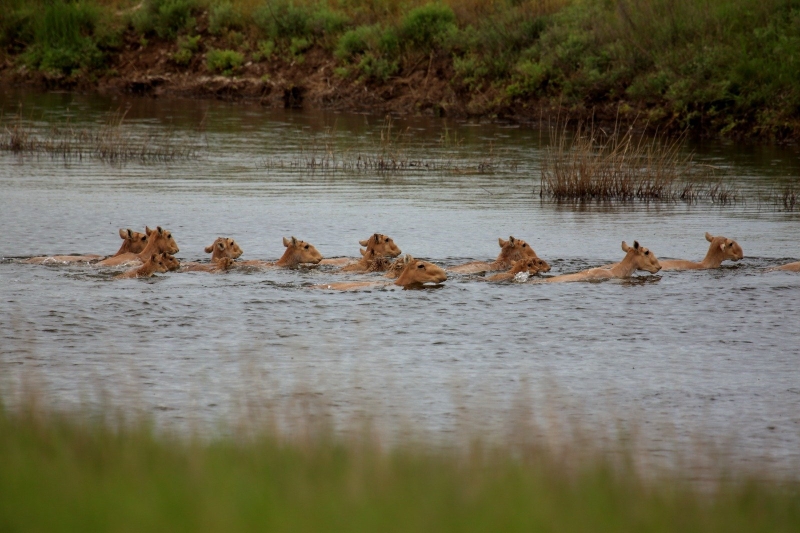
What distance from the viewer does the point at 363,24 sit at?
4906 centimetres

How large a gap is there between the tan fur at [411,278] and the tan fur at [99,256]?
3469 millimetres

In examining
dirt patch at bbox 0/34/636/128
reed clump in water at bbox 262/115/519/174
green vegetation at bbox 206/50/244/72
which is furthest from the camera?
green vegetation at bbox 206/50/244/72

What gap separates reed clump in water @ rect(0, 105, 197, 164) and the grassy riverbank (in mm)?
13013

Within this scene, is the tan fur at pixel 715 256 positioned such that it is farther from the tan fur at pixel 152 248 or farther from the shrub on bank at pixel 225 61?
the shrub on bank at pixel 225 61

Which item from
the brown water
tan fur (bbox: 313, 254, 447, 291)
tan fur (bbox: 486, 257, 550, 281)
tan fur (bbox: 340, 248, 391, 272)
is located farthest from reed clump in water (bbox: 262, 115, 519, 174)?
tan fur (bbox: 313, 254, 447, 291)

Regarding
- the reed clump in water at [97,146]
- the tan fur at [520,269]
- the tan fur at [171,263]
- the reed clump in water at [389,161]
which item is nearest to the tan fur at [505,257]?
the tan fur at [520,269]

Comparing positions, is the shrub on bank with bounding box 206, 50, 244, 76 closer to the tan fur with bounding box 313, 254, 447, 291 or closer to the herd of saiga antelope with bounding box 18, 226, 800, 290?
the herd of saiga antelope with bounding box 18, 226, 800, 290

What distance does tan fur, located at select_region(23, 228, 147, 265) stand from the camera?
55.1ft

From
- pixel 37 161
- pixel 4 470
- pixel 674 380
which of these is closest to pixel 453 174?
pixel 37 161

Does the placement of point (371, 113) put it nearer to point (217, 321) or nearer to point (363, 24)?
point (363, 24)

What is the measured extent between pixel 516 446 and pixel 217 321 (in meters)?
6.15

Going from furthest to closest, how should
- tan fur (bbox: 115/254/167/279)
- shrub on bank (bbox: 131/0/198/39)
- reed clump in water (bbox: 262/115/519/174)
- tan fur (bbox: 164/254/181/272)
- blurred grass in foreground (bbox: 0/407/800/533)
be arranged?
→ shrub on bank (bbox: 131/0/198/39) < reed clump in water (bbox: 262/115/519/174) < tan fur (bbox: 164/254/181/272) < tan fur (bbox: 115/254/167/279) < blurred grass in foreground (bbox: 0/407/800/533)

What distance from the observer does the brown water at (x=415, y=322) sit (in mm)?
10430

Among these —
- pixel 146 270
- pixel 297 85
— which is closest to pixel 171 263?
pixel 146 270
